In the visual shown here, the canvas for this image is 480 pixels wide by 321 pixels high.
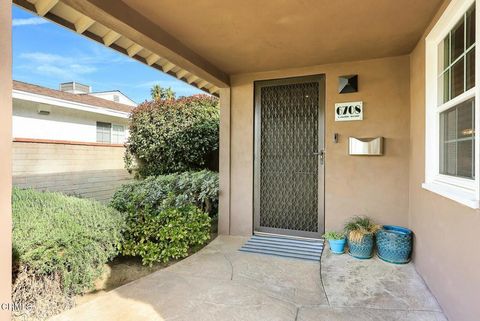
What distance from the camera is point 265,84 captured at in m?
4.20

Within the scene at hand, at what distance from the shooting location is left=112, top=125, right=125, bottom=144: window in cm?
1060

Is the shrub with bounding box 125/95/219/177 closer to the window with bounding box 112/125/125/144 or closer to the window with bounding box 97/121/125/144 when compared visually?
the window with bounding box 97/121/125/144

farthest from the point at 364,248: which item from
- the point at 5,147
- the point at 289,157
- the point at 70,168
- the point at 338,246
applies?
the point at 70,168

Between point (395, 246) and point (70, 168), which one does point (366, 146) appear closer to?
point (395, 246)

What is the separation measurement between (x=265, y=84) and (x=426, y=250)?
9.71 ft

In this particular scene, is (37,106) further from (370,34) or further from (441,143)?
(441,143)

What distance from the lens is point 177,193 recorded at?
4.99 metres

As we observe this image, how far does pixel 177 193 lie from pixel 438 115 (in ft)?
13.2

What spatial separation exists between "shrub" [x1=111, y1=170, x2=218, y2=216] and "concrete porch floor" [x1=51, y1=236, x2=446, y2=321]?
4.51 feet

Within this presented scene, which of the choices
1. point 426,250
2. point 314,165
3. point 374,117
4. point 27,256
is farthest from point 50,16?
point 426,250

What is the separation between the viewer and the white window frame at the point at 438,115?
1.71 metres

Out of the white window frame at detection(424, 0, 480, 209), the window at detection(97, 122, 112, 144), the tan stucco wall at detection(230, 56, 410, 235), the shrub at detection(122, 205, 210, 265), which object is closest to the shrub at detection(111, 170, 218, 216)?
the shrub at detection(122, 205, 210, 265)

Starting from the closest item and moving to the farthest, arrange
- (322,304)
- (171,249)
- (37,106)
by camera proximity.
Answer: (322,304), (171,249), (37,106)

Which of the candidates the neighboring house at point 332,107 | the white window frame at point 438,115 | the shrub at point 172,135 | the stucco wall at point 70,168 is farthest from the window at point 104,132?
the white window frame at point 438,115
